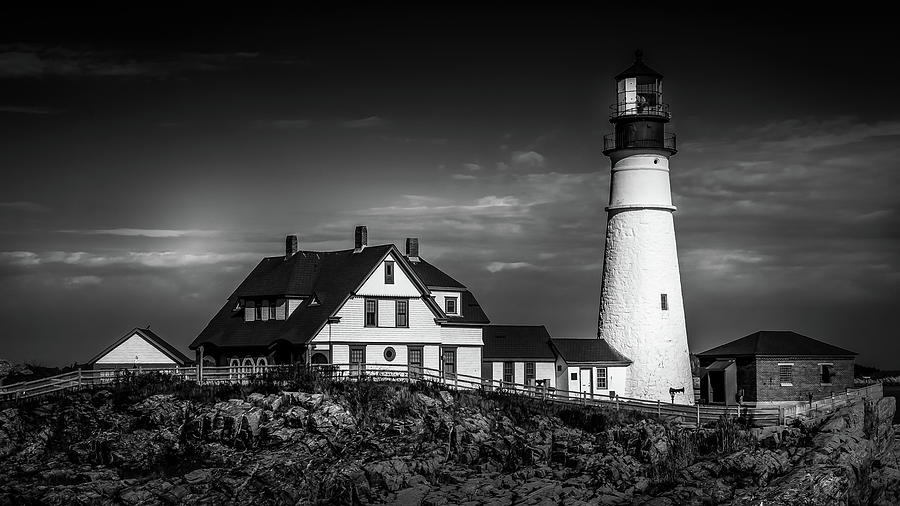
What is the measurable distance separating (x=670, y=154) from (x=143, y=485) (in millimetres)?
28443

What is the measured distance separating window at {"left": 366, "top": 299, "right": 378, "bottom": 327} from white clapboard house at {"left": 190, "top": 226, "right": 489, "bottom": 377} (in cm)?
4

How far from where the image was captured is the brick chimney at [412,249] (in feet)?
193

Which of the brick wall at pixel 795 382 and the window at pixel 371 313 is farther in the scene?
the brick wall at pixel 795 382

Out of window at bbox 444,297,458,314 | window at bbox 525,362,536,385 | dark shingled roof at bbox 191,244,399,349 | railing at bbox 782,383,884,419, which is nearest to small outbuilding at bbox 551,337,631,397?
window at bbox 525,362,536,385

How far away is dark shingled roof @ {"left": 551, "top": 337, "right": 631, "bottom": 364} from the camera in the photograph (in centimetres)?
5612

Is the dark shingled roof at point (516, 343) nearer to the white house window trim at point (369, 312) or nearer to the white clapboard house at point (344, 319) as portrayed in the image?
the white clapboard house at point (344, 319)

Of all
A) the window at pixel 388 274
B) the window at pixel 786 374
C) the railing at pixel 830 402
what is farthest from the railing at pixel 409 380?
the window at pixel 786 374

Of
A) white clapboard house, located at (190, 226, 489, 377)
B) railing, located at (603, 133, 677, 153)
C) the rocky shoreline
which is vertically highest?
railing, located at (603, 133, 677, 153)

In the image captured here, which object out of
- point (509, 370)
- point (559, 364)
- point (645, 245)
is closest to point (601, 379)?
point (559, 364)

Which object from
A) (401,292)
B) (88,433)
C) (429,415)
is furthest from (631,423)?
(88,433)

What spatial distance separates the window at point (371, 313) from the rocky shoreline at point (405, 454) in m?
5.35

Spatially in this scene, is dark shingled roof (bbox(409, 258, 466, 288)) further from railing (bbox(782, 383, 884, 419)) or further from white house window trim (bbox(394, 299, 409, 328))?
railing (bbox(782, 383, 884, 419))

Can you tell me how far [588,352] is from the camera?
185ft

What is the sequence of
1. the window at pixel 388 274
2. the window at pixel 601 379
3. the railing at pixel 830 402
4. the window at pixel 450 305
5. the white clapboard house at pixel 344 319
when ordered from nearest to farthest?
the railing at pixel 830 402 < the white clapboard house at pixel 344 319 < the window at pixel 388 274 < the window at pixel 601 379 < the window at pixel 450 305
